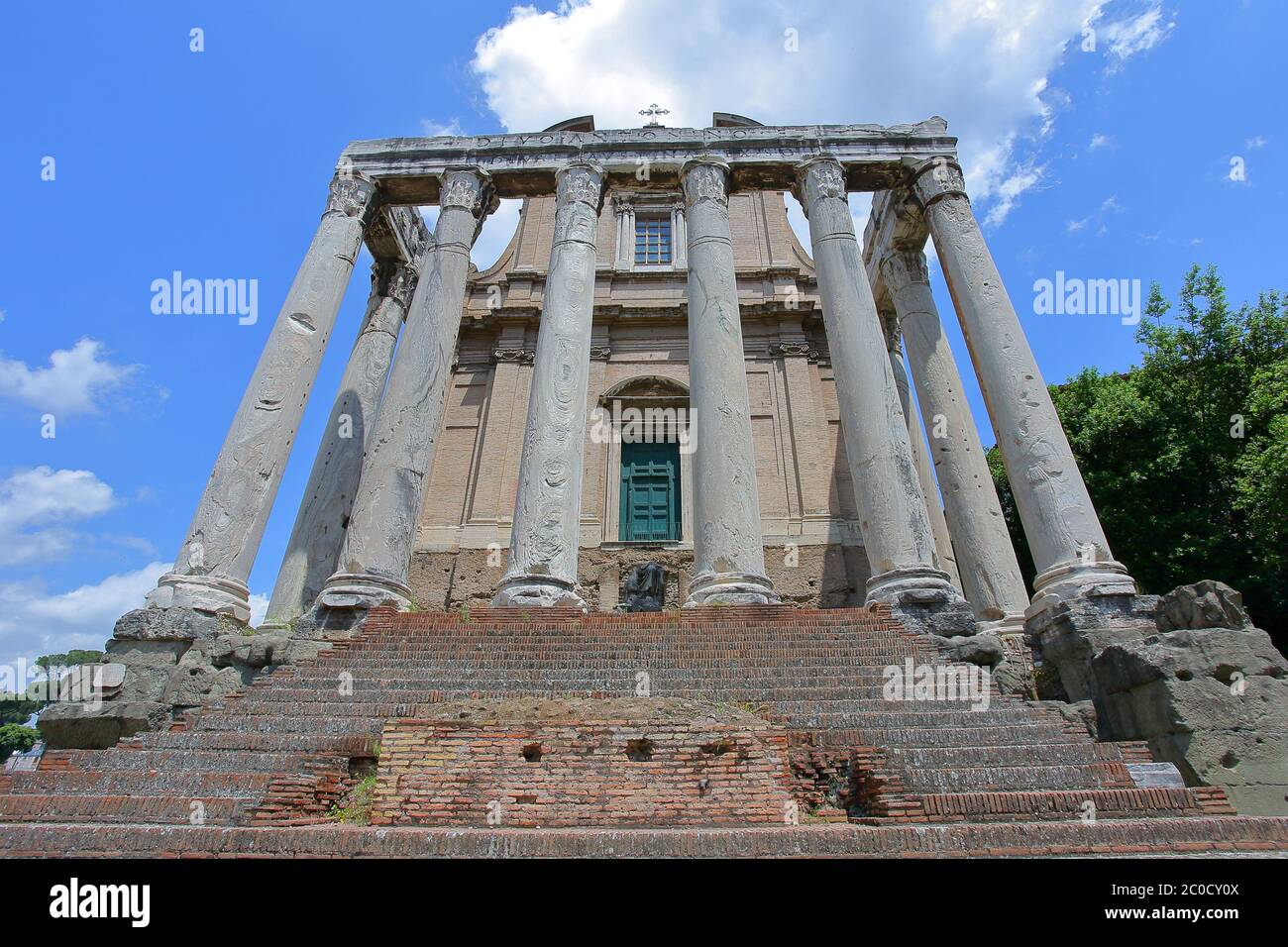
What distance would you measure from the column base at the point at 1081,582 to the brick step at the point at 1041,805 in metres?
5.20

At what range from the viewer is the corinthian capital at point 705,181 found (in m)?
15.6

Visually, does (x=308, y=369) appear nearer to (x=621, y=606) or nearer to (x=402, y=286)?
(x=402, y=286)

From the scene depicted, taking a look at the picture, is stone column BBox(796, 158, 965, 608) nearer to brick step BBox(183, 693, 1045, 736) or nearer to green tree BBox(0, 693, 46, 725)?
brick step BBox(183, 693, 1045, 736)

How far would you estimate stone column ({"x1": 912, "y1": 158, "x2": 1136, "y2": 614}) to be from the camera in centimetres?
1088

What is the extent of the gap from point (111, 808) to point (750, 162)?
15639 mm

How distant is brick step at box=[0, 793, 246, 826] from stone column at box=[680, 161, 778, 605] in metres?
7.07

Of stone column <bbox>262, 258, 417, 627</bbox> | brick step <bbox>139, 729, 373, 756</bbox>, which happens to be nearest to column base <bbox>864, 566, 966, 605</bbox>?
brick step <bbox>139, 729, 373, 756</bbox>

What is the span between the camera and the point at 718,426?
505 inches

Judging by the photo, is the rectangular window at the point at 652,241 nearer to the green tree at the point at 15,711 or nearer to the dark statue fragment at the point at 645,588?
the dark statue fragment at the point at 645,588

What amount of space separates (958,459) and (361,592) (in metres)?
11.7
